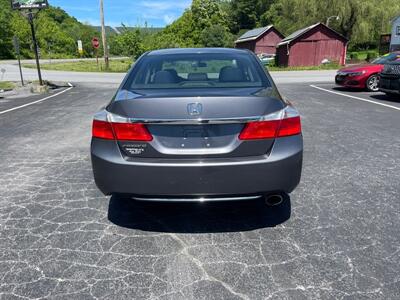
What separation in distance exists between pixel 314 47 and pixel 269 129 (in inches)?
1507

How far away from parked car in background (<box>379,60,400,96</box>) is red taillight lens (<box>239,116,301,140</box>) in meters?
8.89

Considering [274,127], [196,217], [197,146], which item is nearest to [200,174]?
[197,146]

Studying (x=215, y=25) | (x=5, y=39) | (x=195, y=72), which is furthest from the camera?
(x=215, y=25)

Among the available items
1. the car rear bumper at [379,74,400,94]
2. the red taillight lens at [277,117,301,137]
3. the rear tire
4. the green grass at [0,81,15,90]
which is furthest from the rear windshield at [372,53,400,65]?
the green grass at [0,81,15,90]

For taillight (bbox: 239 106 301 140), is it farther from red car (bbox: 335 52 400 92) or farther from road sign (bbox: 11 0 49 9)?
road sign (bbox: 11 0 49 9)

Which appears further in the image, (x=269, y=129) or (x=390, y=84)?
(x=390, y=84)

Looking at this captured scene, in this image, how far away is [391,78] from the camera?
10.2 m

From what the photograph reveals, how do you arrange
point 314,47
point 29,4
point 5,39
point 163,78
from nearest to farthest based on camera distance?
point 163,78
point 29,4
point 314,47
point 5,39

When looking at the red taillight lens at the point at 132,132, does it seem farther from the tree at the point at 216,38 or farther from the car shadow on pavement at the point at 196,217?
the tree at the point at 216,38

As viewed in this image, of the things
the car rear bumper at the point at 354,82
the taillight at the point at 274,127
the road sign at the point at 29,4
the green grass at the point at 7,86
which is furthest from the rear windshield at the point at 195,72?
the green grass at the point at 7,86

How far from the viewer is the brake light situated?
261cm

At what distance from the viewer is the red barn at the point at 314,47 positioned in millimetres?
36812

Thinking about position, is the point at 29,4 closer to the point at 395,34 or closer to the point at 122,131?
the point at 122,131

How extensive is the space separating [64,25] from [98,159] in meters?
104
